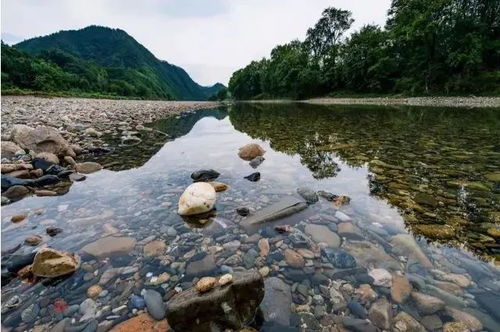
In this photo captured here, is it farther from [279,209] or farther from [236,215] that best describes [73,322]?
[279,209]

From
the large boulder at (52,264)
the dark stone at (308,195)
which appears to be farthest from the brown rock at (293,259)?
the large boulder at (52,264)

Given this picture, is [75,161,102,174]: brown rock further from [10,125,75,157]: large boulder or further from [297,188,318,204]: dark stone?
[297,188,318,204]: dark stone

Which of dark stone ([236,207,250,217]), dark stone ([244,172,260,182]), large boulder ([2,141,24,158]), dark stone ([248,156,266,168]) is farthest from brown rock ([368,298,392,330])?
large boulder ([2,141,24,158])

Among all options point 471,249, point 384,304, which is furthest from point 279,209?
point 471,249

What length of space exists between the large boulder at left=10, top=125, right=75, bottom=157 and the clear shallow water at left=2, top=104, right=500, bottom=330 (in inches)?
47.7

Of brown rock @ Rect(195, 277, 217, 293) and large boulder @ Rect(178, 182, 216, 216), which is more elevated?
brown rock @ Rect(195, 277, 217, 293)

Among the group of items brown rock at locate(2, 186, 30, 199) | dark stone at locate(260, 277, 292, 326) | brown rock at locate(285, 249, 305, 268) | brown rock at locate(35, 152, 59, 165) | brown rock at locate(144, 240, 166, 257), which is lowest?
brown rock at locate(285, 249, 305, 268)

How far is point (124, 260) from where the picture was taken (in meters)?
3.28

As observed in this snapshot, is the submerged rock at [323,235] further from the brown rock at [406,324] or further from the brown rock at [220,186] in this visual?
the brown rock at [220,186]

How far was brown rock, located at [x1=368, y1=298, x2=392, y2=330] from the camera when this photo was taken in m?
2.33

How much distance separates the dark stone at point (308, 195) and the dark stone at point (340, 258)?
154 cm

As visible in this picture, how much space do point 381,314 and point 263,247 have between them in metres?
1.50

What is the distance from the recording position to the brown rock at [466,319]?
227 centimetres

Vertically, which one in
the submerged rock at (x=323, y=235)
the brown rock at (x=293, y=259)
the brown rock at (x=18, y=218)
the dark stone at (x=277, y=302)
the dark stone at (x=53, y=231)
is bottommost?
the submerged rock at (x=323, y=235)
